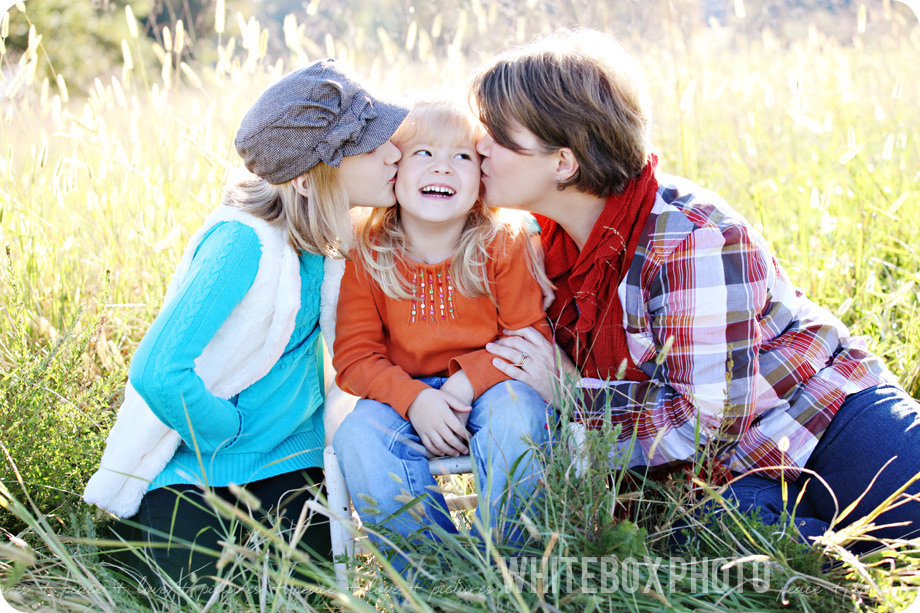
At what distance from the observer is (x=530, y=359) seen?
1.97 meters

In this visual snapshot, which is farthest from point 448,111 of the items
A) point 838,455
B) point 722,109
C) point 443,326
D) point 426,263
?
point 722,109

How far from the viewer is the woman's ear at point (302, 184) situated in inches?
76.5

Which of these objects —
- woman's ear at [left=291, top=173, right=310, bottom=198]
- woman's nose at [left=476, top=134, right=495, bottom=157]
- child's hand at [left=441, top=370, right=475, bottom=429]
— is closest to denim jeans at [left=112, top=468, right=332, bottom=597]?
child's hand at [left=441, top=370, right=475, bottom=429]

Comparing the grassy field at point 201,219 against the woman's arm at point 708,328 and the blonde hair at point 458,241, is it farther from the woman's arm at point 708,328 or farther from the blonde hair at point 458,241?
the blonde hair at point 458,241

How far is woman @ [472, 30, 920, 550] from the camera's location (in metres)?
1.78

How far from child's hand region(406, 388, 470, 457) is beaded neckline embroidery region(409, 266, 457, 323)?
24cm

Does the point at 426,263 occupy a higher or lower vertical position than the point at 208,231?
lower

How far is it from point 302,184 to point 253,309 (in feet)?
1.20

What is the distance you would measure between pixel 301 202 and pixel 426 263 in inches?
15.3

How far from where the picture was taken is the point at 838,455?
73.1 inches

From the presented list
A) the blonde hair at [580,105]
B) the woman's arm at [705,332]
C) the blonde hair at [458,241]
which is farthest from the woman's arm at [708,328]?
the blonde hair at [458,241]

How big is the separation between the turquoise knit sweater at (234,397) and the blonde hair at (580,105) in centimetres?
69

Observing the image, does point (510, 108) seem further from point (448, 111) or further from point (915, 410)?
point (915, 410)

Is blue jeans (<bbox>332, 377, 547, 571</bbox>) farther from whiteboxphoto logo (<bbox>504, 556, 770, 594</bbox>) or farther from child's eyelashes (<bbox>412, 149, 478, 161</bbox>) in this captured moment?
Result: child's eyelashes (<bbox>412, 149, 478, 161</bbox>)
